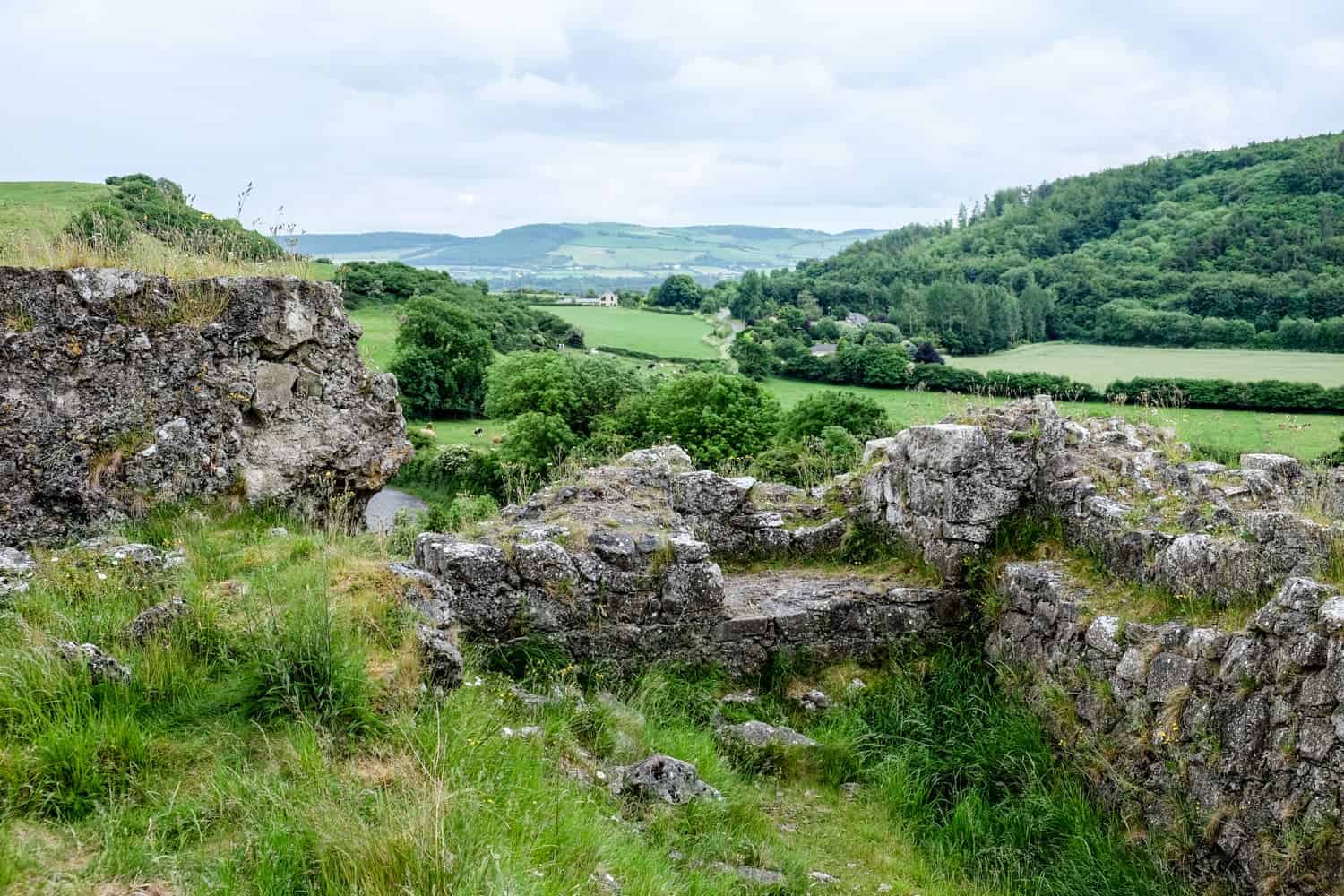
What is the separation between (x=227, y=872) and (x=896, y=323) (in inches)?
3291

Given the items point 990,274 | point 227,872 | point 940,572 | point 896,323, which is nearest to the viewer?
point 227,872

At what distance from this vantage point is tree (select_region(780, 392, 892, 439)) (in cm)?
4072

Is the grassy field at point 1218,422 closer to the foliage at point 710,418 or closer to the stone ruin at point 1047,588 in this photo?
the stone ruin at point 1047,588

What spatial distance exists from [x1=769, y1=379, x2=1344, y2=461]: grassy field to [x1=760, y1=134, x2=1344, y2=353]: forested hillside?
2004 cm

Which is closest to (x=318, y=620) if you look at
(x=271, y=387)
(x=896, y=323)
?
(x=271, y=387)

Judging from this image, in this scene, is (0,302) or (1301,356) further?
(1301,356)

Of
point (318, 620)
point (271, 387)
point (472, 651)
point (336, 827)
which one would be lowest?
point (472, 651)

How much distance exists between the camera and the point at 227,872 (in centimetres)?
381

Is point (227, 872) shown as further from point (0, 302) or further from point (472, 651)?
point (0, 302)

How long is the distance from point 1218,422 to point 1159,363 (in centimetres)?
2786

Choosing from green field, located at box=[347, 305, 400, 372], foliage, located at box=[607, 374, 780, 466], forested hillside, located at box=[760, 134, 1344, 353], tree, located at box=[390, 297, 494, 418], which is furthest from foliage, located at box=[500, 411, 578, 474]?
forested hillside, located at box=[760, 134, 1344, 353]

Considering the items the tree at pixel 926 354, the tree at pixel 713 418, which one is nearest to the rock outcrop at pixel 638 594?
the tree at pixel 713 418

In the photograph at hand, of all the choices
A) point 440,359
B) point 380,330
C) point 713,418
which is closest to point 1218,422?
point 713,418

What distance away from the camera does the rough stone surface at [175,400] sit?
7.48 m
